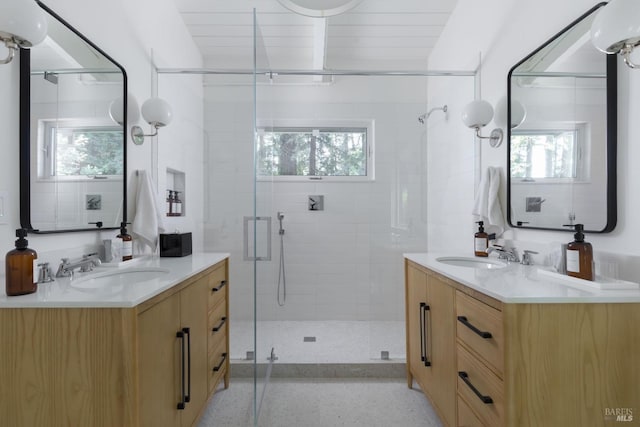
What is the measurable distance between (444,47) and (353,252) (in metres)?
1.91

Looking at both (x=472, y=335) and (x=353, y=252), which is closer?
(x=472, y=335)

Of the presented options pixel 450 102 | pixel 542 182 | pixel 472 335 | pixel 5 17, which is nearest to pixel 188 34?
pixel 5 17

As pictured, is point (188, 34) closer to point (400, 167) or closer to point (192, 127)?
point (192, 127)

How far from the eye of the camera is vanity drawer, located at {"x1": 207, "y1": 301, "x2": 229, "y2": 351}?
1.72m

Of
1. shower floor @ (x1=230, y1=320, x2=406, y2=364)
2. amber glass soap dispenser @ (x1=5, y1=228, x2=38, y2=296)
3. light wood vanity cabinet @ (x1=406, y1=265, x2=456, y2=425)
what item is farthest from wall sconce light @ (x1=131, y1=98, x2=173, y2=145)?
light wood vanity cabinet @ (x1=406, y1=265, x2=456, y2=425)

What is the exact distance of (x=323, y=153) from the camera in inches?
122

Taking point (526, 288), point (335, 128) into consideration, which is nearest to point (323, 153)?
point (335, 128)

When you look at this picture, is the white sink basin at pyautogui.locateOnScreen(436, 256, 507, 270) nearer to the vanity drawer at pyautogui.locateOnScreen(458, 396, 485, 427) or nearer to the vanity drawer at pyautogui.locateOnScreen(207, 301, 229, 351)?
the vanity drawer at pyautogui.locateOnScreen(458, 396, 485, 427)

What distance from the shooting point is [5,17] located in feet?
2.92

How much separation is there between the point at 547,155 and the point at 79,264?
7.07 feet

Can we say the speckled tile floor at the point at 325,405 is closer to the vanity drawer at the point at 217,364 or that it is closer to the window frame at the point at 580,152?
the vanity drawer at the point at 217,364

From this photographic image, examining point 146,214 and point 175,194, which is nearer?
point 146,214

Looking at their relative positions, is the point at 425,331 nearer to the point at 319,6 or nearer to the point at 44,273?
the point at 44,273

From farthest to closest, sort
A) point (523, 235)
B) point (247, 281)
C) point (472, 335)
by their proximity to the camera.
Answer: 1. point (247, 281)
2. point (523, 235)
3. point (472, 335)
